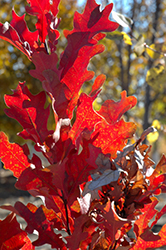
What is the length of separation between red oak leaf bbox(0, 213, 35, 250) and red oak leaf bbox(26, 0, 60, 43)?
41 cm

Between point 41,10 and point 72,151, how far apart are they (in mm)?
325

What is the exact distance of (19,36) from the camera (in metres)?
0.56

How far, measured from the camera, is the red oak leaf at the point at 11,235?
1.65ft

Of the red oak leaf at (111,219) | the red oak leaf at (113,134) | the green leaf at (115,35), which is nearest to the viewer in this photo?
the red oak leaf at (111,219)

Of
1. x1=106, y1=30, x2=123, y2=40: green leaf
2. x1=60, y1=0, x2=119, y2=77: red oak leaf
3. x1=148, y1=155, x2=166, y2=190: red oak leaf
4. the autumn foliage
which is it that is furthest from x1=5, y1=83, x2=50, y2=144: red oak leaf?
x1=106, y1=30, x2=123, y2=40: green leaf

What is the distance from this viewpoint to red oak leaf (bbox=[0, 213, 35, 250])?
502mm

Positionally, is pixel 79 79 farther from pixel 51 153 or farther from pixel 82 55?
pixel 51 153

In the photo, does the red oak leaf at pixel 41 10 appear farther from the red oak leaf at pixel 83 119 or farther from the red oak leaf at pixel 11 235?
the red oak leaf at pixel 11 235

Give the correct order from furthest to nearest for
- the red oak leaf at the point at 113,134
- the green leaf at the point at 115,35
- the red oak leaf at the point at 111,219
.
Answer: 1. the green leaf at the point at 115,35
2. the red oak leaf at the point at 113,134
3. the red oak leaf at the point at 111,219

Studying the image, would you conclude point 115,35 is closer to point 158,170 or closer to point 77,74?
point 77,74

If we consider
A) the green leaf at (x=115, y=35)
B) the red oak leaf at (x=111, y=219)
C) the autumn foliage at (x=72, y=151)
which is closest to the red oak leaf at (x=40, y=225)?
the autumn foliage at (x=72, y=151)

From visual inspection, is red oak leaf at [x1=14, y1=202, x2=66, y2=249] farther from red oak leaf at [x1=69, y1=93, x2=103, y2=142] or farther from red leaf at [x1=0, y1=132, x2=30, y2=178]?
red oak leaf at [x1=69, y1=93, x2=103, y2=142]

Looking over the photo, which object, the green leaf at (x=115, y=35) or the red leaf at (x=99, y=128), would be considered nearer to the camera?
the red leaf at (x=99, y=128)

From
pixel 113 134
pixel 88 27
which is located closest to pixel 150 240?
pixel 113 134
